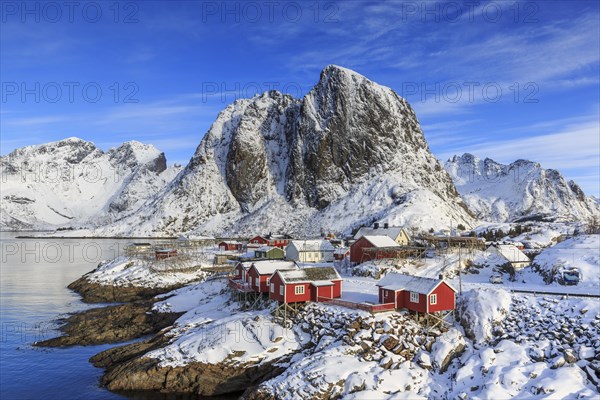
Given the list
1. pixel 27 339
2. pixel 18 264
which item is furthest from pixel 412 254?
pixel 18 264

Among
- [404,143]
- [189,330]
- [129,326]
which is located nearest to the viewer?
[189,330]

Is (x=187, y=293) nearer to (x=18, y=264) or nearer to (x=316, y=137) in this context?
(x=18, y=264)

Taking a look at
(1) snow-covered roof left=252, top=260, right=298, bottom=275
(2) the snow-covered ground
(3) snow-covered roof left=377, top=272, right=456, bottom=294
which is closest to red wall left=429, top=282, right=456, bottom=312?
(3) snow-covered roof left=377, top=272, right=456, bottom=294

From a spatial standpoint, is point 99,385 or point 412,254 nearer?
point 99,385

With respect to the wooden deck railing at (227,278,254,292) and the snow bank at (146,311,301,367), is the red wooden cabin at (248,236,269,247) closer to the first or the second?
the wooden deck railing at (227,278,254,292)

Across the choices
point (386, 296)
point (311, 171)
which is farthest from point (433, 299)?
point (311, 171)

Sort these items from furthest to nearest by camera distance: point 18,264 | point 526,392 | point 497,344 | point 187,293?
point 18,264 < point 187,293 < point 497,344 < point 526,392

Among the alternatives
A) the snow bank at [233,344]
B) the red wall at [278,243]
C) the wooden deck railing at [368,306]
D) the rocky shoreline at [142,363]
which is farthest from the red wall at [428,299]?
the red wall at [278,243]
